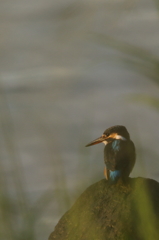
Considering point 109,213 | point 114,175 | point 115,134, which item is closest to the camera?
point 109,213

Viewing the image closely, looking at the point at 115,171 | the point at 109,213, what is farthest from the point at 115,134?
the point at 109,213

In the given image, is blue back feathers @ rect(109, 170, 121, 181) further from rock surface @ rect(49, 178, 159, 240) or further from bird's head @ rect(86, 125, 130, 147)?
bird's head @ rect(86, 125, 130, 147)

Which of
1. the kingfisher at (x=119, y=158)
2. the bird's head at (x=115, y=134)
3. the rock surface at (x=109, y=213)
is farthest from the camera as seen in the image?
the bird's head at (x=115, y=134)

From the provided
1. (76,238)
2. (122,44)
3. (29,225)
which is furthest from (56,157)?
(76,238)

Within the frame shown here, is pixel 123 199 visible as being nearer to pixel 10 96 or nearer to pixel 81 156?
pixel 81 156

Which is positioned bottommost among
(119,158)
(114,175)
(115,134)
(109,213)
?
(109,213)

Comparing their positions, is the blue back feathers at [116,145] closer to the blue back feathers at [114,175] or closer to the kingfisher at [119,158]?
the kingfisher at [119,158]

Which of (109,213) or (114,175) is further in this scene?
(114,175)

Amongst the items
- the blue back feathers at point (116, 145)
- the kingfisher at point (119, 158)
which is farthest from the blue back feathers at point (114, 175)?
the blue back feathers at point (116, 145)

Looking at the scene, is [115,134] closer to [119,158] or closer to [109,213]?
[119,158]
